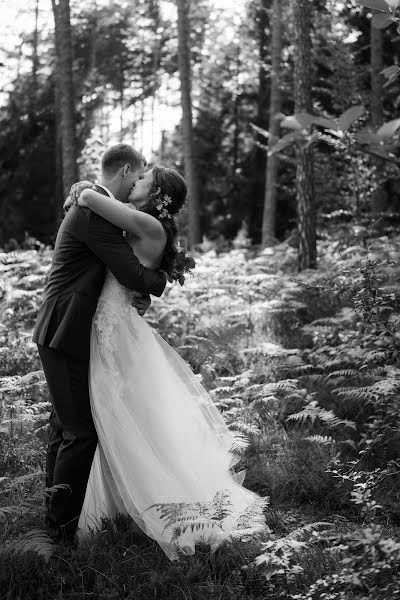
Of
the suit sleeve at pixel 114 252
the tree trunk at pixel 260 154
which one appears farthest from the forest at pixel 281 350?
the tree trunk at pixel 260 154

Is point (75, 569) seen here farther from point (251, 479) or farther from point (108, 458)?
point (251, 479)

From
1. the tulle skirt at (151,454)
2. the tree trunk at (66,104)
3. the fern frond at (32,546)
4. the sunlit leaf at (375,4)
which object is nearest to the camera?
the sunlit leaf at (375,4)

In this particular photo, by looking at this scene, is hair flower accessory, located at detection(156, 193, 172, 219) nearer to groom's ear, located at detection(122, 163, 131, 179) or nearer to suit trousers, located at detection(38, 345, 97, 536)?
groom's ear, located at detection(122, 163, 131, 179)

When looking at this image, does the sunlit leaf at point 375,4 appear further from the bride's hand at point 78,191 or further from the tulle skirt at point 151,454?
the tulle skirt at point 151,454

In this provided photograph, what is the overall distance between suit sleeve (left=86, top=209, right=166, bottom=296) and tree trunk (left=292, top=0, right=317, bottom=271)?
6291mm

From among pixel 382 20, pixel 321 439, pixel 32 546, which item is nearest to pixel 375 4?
pixel 382 20

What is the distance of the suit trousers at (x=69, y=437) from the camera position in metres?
4.05

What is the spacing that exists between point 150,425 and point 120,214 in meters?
1.36

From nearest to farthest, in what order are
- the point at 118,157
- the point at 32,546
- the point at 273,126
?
the point at 32,546
the point at 118,157
the point at 273,126

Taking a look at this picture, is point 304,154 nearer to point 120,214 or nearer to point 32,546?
point 120,214

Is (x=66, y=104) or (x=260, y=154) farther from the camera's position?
(x=260, y=154)

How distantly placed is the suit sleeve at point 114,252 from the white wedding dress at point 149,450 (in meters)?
0.27

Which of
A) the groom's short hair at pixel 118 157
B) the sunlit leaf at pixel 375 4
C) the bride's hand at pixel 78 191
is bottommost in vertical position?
the sunlit leaf at pixel 375 4

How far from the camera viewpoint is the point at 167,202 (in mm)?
4230
